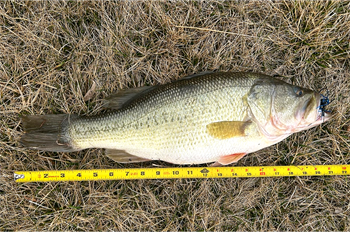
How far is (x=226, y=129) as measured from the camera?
247 cm

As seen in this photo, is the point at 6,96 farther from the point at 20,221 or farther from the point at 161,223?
the point at 161,223

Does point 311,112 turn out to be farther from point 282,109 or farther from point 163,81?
point 163,81

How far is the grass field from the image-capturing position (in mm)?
3008

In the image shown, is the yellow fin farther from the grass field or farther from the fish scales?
the grass field

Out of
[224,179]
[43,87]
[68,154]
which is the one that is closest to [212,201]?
[224,179]

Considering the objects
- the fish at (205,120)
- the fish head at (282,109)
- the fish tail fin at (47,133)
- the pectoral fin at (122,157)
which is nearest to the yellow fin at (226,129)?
the fish at (205,120)

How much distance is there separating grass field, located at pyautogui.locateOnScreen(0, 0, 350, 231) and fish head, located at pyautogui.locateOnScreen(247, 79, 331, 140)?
0.60m

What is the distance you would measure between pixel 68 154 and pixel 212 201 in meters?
1.93

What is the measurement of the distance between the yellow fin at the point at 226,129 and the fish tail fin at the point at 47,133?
1613 millimetres

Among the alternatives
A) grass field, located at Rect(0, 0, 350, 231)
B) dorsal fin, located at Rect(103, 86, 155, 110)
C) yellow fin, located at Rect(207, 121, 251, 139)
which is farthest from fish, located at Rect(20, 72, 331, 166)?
grass field, located at Rect(0, 0, 350, 231)

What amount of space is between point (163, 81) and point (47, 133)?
1.54m

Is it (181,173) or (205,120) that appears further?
(181,173)

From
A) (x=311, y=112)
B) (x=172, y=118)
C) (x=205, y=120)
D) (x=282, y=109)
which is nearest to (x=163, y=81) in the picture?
(x=172, y=118)

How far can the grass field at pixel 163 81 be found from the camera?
3.01 m
